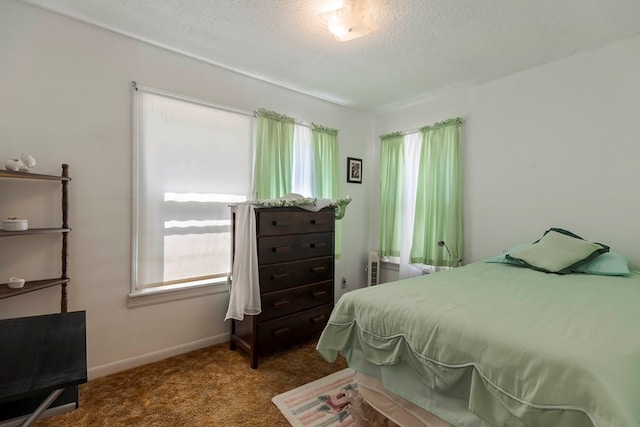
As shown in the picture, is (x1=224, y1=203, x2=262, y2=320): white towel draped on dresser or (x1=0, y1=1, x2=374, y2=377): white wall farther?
(x1=224, y1=203, x2=262, y2=320): white towel draped on dresser

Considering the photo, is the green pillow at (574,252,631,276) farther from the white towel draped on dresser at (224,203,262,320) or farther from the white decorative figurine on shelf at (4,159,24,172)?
the white decorative figurine on shelf at (4,159,24,172)

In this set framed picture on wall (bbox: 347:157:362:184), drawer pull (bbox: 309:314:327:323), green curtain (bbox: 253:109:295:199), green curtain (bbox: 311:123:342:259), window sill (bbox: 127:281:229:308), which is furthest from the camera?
framed picture on wall (bbox: 347:157:362:184)

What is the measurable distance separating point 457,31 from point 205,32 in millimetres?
1766

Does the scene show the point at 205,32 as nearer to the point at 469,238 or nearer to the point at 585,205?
the point at 469,238

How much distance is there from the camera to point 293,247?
2.55 meters

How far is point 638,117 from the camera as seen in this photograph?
2125mm

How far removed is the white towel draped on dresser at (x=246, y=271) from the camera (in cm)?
227

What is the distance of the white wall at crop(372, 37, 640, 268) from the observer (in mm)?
2184

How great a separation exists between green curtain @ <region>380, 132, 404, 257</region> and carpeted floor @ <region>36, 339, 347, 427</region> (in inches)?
63.5

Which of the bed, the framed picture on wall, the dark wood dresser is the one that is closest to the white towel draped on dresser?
the dark wood dresser

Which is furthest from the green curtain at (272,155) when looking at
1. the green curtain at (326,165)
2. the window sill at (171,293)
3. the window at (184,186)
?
the window sill at (171,293)

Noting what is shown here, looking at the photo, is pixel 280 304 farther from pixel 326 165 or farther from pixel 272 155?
pixel 326 165

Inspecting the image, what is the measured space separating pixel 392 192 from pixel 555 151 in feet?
5.15

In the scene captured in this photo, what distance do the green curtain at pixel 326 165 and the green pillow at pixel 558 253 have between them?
69.2 inches
